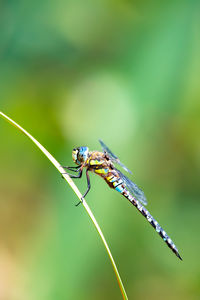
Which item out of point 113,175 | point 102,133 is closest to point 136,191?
point 113,175

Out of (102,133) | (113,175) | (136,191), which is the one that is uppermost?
(102,133)

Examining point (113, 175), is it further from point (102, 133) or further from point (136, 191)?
point (102, 133)

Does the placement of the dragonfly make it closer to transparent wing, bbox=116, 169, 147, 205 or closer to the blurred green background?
transparent wing, bbox=116, 169, 147, 205

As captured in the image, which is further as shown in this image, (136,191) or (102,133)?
(102,133)

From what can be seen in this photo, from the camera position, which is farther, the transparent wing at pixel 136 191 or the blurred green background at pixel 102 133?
the blurred green background at pixel 102 133

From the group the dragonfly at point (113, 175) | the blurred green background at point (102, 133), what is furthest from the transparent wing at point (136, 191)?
the blurred green background at point (102, 133)

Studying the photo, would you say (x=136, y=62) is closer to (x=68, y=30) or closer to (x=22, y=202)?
(x=68, y=30)

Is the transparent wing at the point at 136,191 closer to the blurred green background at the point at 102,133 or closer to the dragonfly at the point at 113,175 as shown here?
the dragonfly at the point at 113,175

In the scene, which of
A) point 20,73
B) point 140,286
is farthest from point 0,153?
point 140,286
